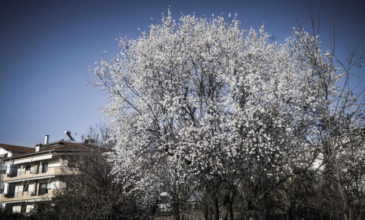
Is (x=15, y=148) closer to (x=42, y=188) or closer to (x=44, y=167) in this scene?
(x=44, y=167)

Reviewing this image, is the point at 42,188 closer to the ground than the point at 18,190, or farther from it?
farther from it

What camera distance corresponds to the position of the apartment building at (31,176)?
3375 cm

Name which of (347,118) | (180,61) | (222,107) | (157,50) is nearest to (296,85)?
(347,118)

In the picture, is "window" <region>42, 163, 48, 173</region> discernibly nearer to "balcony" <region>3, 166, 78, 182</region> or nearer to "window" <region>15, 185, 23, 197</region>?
"balcony" <region>3, 166, 78, 182</region>

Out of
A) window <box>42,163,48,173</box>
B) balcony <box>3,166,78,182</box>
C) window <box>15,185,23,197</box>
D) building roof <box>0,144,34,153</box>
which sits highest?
building roof <box>0,144,34,153</box>

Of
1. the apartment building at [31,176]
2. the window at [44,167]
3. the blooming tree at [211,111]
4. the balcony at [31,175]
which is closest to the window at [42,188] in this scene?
the apartment building at [31,176]

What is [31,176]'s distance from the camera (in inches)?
1442

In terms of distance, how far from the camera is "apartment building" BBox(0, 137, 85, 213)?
33.8 metres

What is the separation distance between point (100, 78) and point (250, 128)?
945cm

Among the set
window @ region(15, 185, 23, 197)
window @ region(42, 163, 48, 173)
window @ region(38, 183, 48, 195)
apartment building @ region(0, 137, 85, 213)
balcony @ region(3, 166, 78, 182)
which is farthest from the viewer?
window @ region(15, 185, 23, 197)

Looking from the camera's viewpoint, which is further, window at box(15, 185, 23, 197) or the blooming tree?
window at box(15, 185, 23, 197)

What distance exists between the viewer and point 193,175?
12.6 m

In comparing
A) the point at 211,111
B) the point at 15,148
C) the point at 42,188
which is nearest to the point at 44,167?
the point at 42,188

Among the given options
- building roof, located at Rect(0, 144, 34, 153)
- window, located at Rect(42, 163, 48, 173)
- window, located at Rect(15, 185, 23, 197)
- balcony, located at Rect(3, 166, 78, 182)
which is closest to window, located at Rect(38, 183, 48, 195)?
balcony, located at Rect(3, 166, 78, 182)
